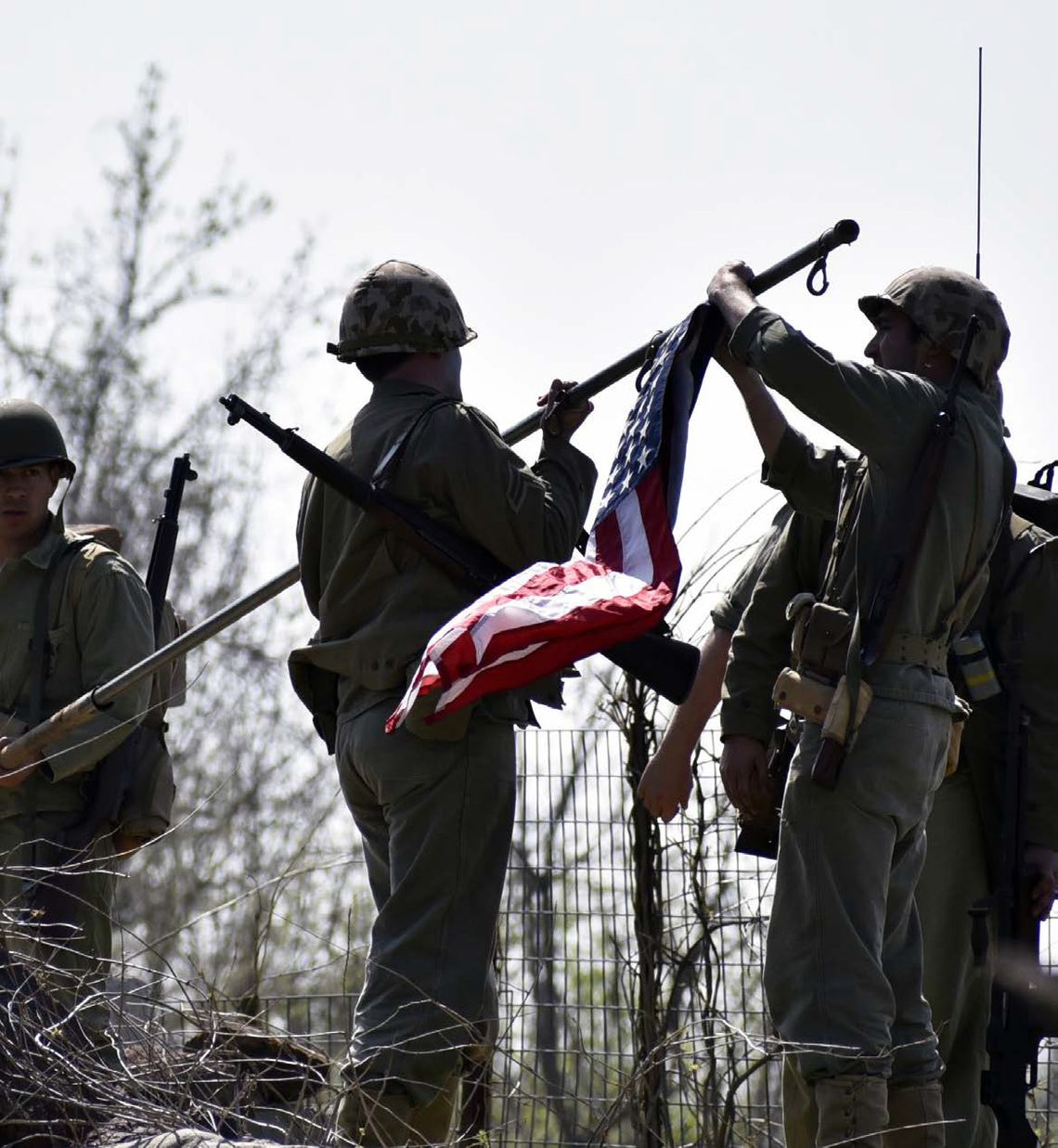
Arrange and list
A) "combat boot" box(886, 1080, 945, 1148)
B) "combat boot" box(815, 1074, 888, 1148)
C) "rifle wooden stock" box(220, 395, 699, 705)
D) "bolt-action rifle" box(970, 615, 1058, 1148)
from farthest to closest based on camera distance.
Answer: "bolt-action rifle" box(970, 615, 1058, 1148) < "rifle wooden stock" box(220, 395, 699, 705) < "combat boot" box(886, 1080, 945, 1148) < "combat boot" box(815, 1074, 888, 1148)

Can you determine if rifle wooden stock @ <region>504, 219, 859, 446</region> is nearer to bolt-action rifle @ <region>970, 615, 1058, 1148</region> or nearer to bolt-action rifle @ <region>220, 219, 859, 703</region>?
bolt-action rifle @ <region>220, 219, 859, 703</region>

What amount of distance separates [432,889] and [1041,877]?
6.43ft

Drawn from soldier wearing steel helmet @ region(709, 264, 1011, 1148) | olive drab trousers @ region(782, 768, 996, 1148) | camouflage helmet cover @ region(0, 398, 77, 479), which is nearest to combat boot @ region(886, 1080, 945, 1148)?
soldier wearing steel helmet @ region(709, 264, 1011, 1148)

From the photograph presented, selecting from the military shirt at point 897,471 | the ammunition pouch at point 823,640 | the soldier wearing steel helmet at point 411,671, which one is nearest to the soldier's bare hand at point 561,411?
the soldier wearing steel helmet at point 411,671

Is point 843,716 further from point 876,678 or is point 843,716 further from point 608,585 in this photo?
point 608,585

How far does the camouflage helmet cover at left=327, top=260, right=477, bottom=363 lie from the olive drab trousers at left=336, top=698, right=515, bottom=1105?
1051 millimetres

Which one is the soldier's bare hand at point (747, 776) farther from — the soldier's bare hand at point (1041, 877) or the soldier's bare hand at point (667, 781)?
the soldier's bare hand at point (1041, 877)

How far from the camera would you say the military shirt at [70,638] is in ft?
22.4

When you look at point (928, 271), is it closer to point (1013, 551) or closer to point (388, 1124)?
point (1013, 551)

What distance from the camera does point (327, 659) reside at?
5523 mm

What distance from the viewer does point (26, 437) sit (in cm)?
717

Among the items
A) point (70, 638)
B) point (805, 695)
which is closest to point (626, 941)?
point (70, 638)

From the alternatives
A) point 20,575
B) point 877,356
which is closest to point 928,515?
point 877,356

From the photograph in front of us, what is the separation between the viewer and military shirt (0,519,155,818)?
682 centimetres
